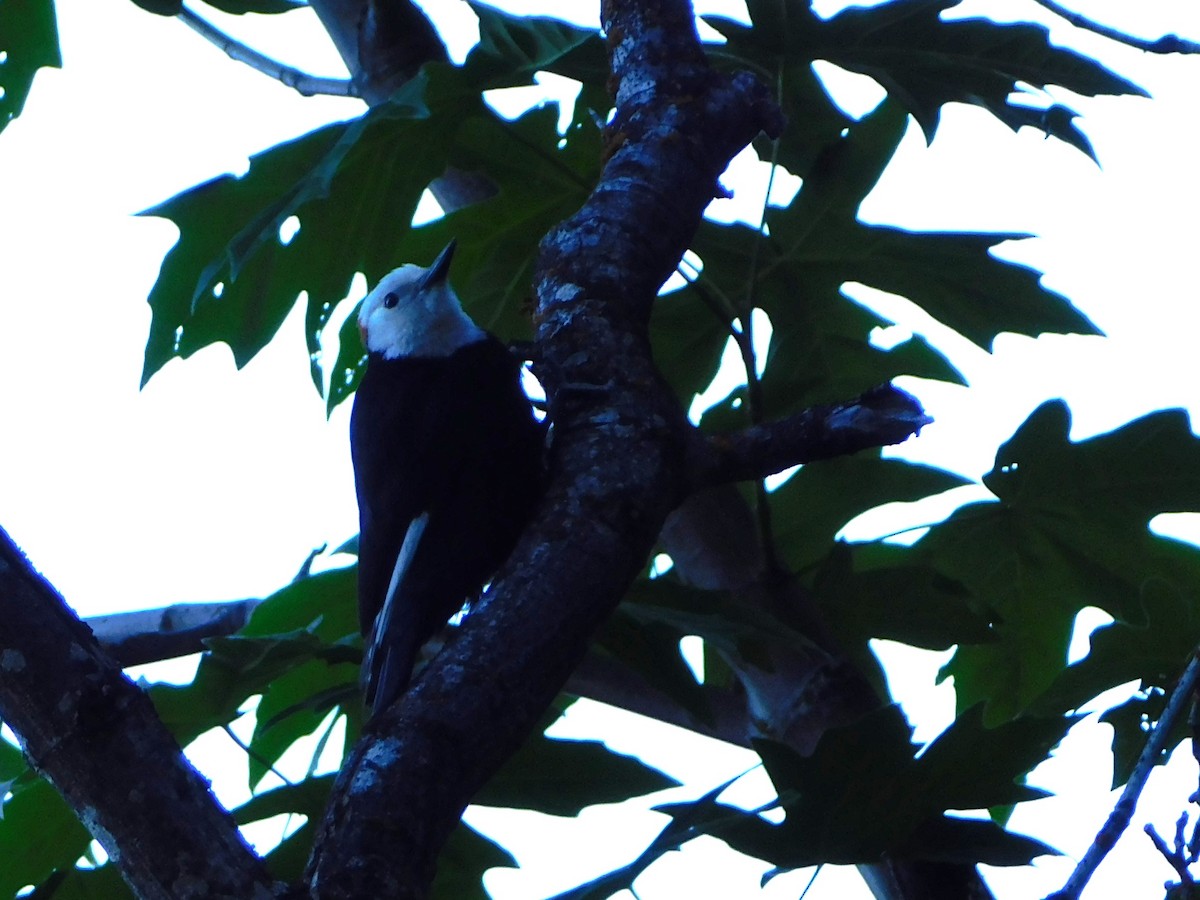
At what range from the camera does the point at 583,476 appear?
1.56 m

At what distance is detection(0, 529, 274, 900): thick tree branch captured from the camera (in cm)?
98

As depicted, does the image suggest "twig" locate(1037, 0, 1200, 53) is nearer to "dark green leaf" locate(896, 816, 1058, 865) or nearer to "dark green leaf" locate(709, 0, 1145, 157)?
"dark green leaf" locate(709, 0, 1145, 157)

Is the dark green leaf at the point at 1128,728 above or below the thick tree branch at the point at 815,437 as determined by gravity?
below

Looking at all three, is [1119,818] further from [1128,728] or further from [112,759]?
[112,759]

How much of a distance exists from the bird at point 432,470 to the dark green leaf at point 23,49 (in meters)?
0.76

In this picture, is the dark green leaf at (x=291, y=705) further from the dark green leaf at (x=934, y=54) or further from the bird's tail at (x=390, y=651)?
the dark green leaf at (x=934, y=54)

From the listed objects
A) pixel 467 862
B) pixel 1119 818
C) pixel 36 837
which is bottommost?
pixel 1119 818

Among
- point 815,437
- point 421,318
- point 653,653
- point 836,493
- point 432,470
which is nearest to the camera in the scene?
point 815,437

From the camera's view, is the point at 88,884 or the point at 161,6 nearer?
the point at 88,884

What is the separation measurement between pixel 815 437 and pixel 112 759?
846mm

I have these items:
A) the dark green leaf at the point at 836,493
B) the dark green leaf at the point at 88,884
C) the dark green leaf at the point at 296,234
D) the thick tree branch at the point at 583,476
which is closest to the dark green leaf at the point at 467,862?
the dark green leaf at the point at 88,884

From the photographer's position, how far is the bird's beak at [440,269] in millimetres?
2295

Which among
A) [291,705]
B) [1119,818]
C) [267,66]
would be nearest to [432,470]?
[291,705]

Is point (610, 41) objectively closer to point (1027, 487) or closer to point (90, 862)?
point (1027, 487)
